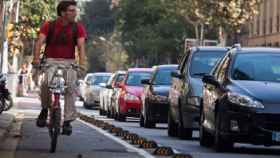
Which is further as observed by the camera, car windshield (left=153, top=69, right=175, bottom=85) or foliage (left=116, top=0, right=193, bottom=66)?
foliage (left=116, top=0, right=193, bottom=66)

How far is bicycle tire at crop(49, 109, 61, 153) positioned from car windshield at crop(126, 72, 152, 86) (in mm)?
16907

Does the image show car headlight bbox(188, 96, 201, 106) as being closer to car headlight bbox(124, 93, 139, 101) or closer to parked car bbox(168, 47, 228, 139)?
parked car bbox(168, 47, 228, 139)

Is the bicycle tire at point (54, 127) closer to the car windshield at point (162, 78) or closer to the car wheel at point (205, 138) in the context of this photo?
the car wheel at point (205, 138)

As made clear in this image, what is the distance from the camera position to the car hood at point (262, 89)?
599 inches

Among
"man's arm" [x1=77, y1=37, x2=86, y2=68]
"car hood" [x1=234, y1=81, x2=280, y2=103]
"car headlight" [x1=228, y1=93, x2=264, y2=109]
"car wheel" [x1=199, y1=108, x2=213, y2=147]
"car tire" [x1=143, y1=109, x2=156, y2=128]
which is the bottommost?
"car tire" [x1=143, y1=109, x2=156, y2=128]

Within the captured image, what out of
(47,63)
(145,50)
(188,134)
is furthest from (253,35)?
(47,63)

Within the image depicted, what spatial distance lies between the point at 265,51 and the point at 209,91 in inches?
41.1

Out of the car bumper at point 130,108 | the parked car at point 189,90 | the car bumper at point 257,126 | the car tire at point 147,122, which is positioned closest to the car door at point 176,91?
the parked car at point 189,90

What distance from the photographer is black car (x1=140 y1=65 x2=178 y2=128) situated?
25.2m

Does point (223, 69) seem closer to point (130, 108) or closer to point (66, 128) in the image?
point (66, 128)

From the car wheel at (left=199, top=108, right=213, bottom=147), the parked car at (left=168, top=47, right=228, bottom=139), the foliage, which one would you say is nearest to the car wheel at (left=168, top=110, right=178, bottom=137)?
the parked car at (left=168, top=47, right=228, bottom=139)

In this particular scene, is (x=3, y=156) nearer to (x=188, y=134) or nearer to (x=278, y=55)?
(x=278, y=55)

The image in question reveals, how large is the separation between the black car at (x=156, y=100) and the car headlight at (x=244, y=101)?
9688mm

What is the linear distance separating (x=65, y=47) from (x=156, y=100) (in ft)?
Answer: 33.2
